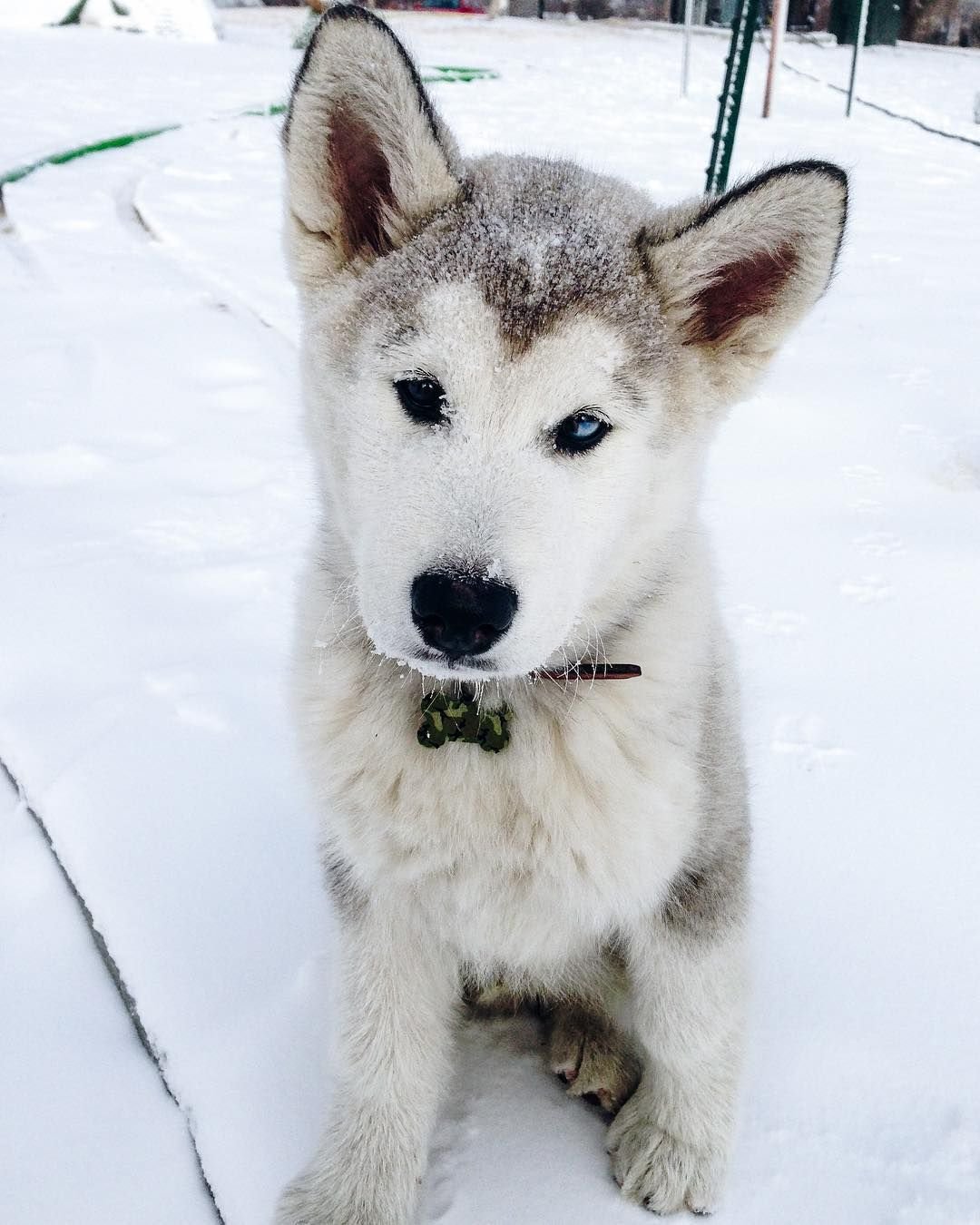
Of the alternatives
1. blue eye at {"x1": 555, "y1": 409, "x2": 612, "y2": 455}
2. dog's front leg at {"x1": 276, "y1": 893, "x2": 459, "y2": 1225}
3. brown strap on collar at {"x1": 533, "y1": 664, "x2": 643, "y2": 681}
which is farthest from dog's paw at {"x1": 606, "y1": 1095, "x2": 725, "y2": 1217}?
blue eye at {"x1": 555, "y1": 409, "x2": 612, "y2": 455}

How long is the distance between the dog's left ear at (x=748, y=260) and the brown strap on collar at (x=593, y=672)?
18.5 inches

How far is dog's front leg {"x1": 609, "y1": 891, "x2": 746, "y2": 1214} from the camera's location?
173cm

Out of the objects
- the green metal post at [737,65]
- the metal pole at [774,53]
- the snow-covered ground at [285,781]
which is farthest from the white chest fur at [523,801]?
the metal pole at [774,53]

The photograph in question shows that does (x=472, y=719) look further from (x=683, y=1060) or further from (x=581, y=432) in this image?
(x=683, y=1060)

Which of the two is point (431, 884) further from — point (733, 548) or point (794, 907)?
point (733, 548)

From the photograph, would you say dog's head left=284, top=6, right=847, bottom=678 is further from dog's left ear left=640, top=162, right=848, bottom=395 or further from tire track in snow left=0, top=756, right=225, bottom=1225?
tire track in snow left=0, top=756, right=225, bottom=1225

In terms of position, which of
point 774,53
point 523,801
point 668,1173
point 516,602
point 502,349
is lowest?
point 668,1173

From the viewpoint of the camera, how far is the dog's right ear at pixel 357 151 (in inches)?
60.0

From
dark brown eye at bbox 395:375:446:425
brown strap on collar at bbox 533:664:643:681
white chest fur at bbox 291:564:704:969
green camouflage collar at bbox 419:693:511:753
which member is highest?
dark brown eye at bbox 395:375:446:425

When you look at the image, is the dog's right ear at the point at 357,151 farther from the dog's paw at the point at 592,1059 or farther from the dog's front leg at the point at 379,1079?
the dog's paw at the point at 592,1059

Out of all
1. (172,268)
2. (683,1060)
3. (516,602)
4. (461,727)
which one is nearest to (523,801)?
(461,727)

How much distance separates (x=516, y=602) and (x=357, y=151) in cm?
81

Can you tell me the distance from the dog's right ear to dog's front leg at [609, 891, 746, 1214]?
3.84ft

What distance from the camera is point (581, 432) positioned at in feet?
4.98
